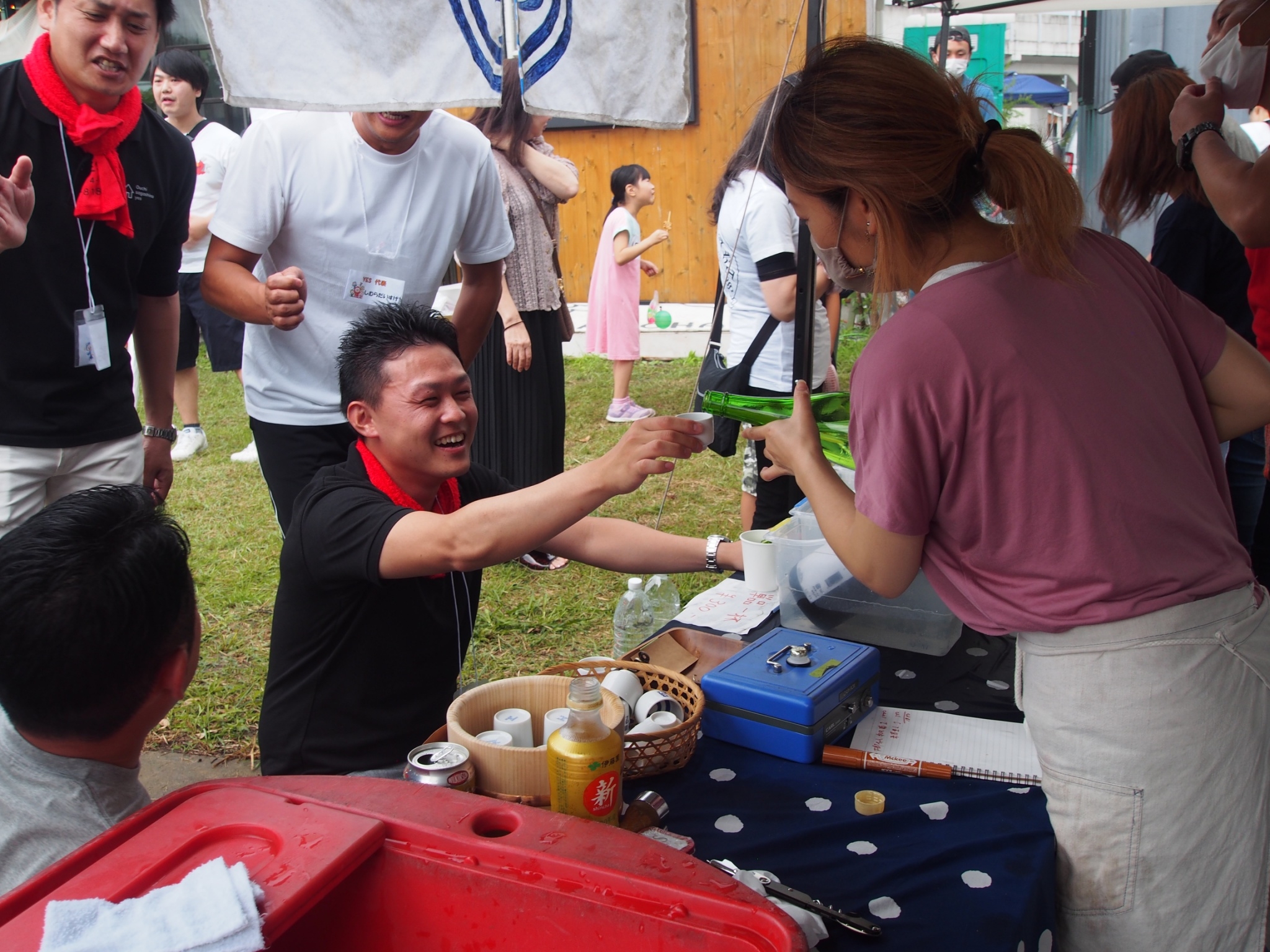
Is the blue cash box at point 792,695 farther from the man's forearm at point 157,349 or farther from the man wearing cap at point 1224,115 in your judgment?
the man's forearm at point 157,349

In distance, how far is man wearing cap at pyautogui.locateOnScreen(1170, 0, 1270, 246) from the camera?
229cm

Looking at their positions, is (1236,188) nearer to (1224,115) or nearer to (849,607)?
(1224,115)

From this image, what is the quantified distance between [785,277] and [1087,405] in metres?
2.00

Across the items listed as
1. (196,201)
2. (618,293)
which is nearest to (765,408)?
(196,201)

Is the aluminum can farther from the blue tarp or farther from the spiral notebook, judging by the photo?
the blue tarp

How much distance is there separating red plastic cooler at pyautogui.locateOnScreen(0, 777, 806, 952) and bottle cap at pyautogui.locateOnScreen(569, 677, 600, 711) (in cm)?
17

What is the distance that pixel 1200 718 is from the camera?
1333mm

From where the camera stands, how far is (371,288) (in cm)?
262

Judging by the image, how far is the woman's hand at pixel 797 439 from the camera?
1542 millimetres

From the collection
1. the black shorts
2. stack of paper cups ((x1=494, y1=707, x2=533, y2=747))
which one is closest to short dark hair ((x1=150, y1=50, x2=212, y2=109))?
the black shorts

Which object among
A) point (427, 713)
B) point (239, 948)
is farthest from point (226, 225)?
point (239, 948)

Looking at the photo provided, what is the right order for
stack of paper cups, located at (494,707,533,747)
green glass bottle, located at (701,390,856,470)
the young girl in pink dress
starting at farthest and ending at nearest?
1. the young girl in pink dress
2. green glass bottle, located at (701,390,856,470)
3. stack of paper cups, located at (494,707,533,747)

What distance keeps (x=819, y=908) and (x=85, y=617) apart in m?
0.96

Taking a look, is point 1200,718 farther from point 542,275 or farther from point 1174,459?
point 542,275
